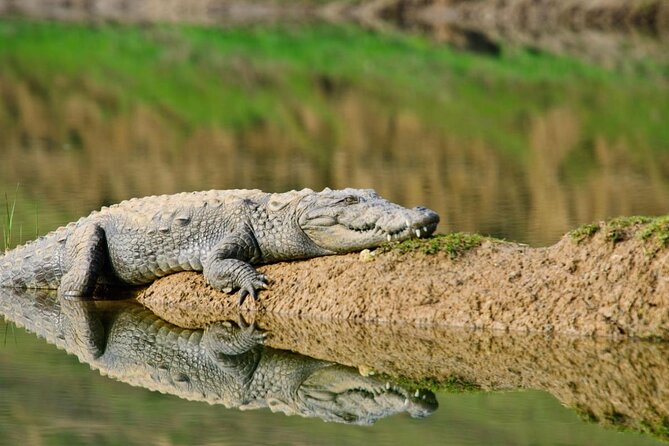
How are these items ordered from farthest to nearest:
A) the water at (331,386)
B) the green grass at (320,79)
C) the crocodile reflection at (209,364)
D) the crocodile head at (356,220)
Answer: the green grass at (320,79)
the crocodile head at (356,220)
the crocodile reflection at (209,364)
the water at (331,386)

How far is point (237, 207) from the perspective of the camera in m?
12.2

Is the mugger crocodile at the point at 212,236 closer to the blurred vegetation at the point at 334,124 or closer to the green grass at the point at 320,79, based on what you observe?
the blurred vegetation at the point at 334,124

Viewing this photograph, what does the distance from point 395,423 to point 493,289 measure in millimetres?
2352

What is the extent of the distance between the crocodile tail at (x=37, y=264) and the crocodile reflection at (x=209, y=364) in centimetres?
23

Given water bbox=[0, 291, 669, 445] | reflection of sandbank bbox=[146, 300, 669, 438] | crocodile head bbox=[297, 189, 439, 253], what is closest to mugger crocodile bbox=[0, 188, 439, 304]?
crocodile head bbox=[297, 189, 439, 253]

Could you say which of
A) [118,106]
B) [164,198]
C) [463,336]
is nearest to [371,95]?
[118,106]

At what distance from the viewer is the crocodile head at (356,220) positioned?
37.2 feet

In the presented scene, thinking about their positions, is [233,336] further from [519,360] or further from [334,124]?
[334,124]

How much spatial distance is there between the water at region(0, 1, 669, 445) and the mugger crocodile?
104cm

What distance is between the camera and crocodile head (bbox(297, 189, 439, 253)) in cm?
1134

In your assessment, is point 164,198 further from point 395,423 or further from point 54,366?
point 395,423

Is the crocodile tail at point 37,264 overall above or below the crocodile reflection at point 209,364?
above

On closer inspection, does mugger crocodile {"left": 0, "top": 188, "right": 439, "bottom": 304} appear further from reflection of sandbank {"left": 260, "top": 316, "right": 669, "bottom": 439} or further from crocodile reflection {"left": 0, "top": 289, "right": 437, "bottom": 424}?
reflection of sandbank {"left": 260, "top": 316, "right": 669, "bottom": 439}

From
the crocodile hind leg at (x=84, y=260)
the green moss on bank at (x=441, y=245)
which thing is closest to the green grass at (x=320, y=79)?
the crocodile hind leg at (x=84, y=260)
